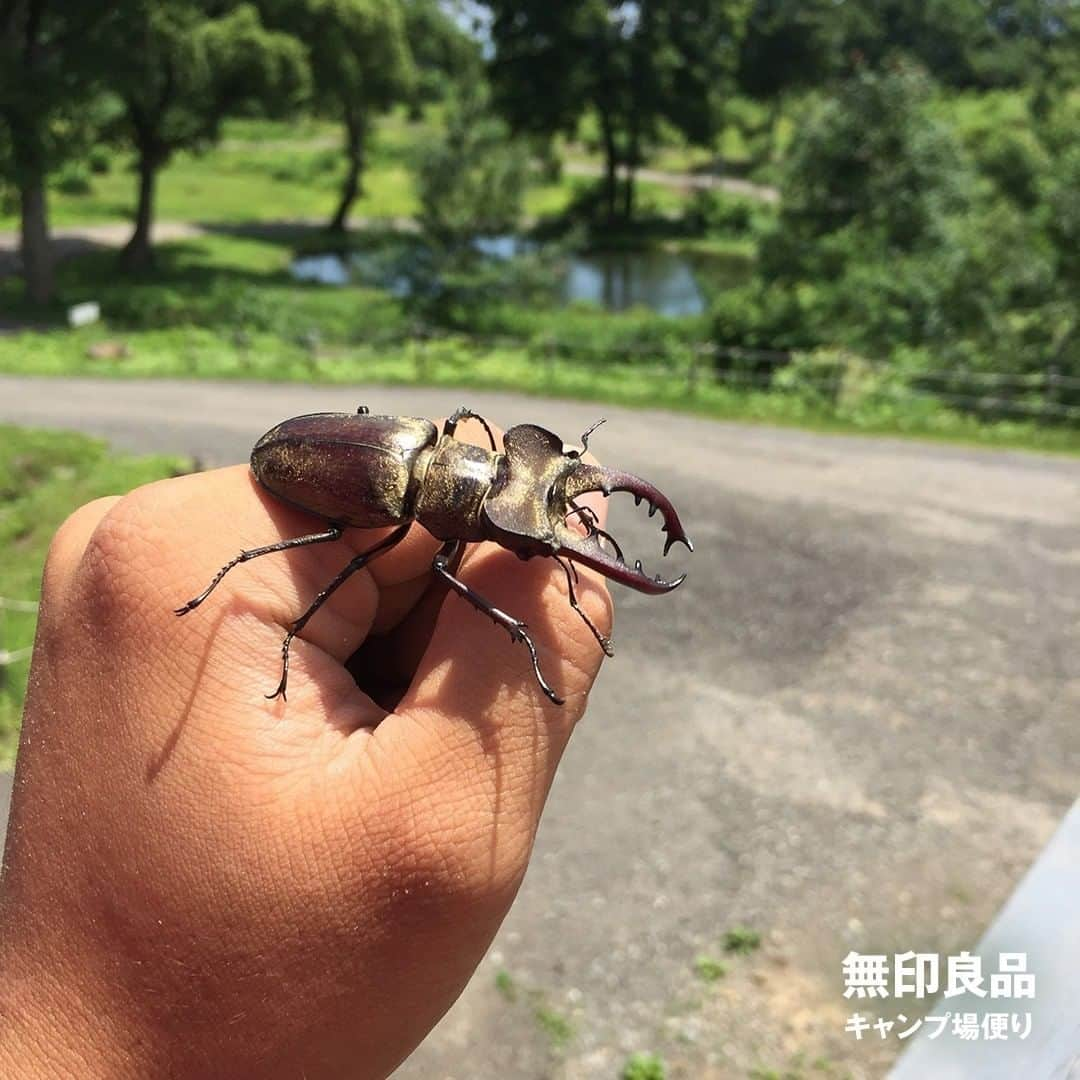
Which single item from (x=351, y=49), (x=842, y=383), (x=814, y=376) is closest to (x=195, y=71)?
(x=351, y=49)

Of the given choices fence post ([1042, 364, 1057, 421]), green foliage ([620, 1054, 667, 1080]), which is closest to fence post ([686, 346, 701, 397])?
fence post ([1042, 364, 1057, 421])

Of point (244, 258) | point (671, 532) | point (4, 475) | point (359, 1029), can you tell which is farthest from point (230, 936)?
point (244, 258)

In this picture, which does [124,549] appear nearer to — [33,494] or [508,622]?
[508,622]

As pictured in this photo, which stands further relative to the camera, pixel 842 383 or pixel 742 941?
pixel 842 383

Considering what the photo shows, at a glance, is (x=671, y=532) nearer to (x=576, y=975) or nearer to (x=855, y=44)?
(x=576, y=975)

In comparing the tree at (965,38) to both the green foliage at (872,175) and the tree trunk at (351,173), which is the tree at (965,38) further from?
the green foliage at (872,175)

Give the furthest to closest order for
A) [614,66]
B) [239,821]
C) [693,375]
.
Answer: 1. [614,66]
2. [693,375]
3. [239,821]

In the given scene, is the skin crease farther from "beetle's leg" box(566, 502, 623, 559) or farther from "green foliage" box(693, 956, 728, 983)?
"green foliage" box(693, 956, 728, 983)
